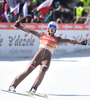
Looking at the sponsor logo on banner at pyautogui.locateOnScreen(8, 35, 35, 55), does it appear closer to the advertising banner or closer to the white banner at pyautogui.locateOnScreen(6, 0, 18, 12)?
the advertising banner

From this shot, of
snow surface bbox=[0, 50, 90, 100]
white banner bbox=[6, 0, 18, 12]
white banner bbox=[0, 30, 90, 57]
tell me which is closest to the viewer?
snow surface bbox=[0, 50, 90, 100]

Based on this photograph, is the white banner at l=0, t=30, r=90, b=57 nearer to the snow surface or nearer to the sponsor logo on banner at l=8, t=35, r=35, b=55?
the sponsor logo on banner at l=8, t=35, r=35, b=55

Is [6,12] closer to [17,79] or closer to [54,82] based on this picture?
[54,82]

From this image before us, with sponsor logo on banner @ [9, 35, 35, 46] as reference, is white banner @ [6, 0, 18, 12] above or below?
above

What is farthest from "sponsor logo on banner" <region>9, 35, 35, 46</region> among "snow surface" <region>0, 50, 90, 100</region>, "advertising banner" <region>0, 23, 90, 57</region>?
"snow surface" <region>0, 50, 90, 100</region>

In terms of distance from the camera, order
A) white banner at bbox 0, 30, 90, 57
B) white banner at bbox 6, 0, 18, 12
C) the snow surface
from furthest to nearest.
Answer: white banner at bbox 6, 0, 18, 12, white banner at bbox 0, 30, 90, 57, the snow surface

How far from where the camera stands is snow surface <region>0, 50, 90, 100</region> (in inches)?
226

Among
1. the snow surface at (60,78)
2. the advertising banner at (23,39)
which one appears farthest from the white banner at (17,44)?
the snow surface at (60,78)

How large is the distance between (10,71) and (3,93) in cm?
311

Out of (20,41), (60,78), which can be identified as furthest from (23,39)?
(60,78)

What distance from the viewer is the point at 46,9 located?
1338cm

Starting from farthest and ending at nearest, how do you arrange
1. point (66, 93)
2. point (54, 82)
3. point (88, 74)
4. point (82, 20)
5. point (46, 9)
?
point (82, 20) < point (46, 9) < point (88, 74) < point (54, 82) < point (66, 93)

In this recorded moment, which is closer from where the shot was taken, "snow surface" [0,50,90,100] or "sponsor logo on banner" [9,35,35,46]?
"snow surface" [0,50,90,100]

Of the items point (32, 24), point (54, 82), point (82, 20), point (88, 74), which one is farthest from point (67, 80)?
point (82, 20)
